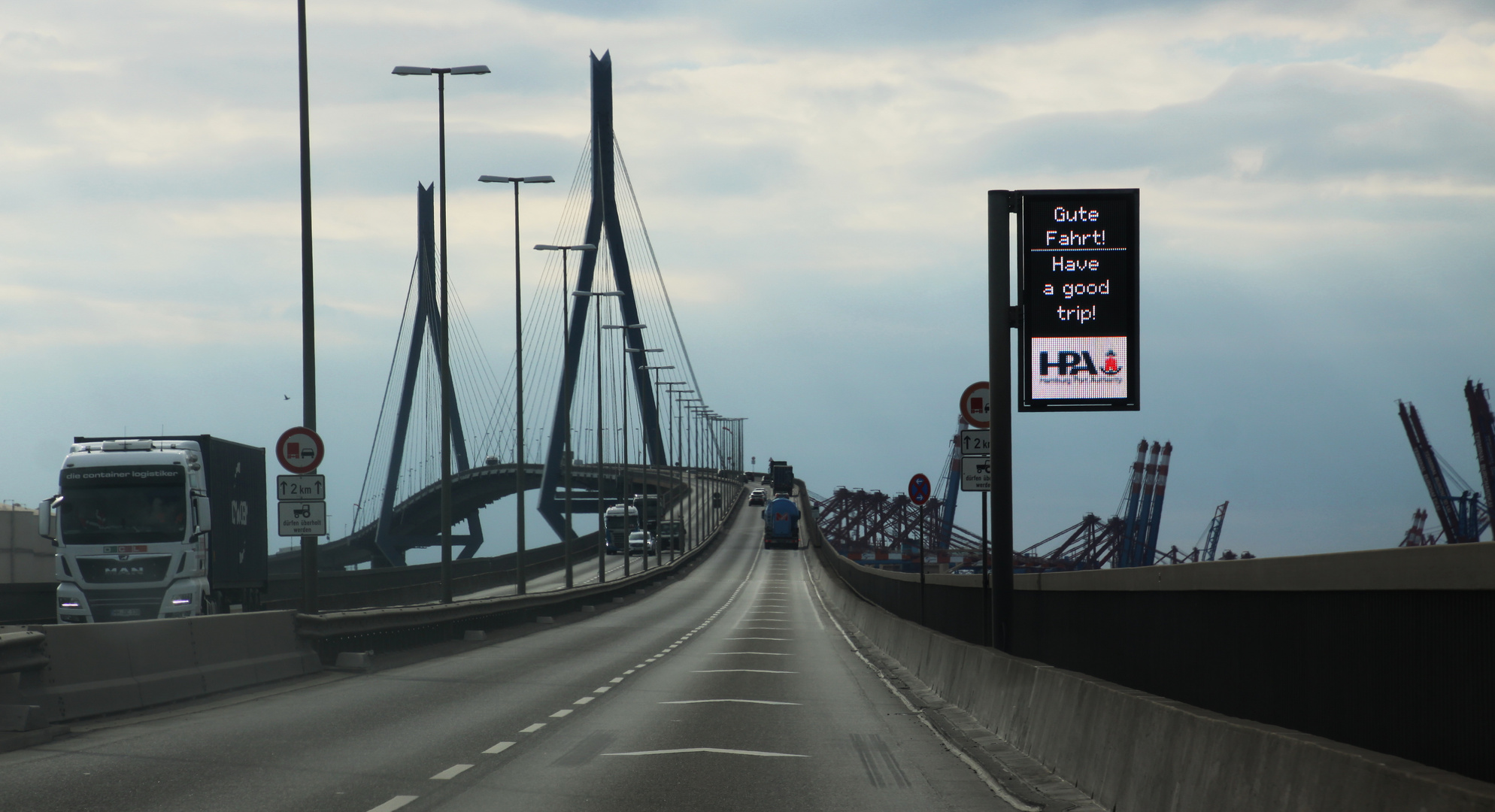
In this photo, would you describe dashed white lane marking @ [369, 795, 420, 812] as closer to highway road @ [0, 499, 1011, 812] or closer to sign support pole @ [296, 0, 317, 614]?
highway road @ [0, 499, 1011, 812]

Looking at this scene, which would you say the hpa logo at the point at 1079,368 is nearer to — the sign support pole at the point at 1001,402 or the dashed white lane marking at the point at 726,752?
the sign support pole at the point at 1001,402

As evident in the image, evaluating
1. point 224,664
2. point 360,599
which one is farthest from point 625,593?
point 224,664

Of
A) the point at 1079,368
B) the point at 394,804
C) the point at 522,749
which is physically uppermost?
the point at 1079,368

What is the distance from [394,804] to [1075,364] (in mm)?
8128

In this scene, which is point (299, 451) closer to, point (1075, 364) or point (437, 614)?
point (437, 614)

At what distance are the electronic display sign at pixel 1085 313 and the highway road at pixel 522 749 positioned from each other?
3.50 metres

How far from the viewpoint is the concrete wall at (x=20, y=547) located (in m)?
43.1

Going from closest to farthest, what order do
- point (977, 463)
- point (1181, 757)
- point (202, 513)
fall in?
point (1181, 757) → point (977, 463) → point (202, 513)

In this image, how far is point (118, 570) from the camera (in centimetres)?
2681

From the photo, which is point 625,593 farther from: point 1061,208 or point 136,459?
point 1061,208

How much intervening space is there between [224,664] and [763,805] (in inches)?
404

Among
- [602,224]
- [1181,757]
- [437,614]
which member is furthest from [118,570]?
[602,224]

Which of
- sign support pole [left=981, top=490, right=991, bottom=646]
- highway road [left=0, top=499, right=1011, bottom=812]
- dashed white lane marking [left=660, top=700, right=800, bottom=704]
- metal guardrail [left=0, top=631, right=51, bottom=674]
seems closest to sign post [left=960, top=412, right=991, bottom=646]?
sign support pole [left=981, top=490, right=991, bottom=646]

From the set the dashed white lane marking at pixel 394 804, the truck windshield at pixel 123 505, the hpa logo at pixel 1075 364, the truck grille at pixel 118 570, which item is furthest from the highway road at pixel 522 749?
the truck windshield at pixel 123 505
